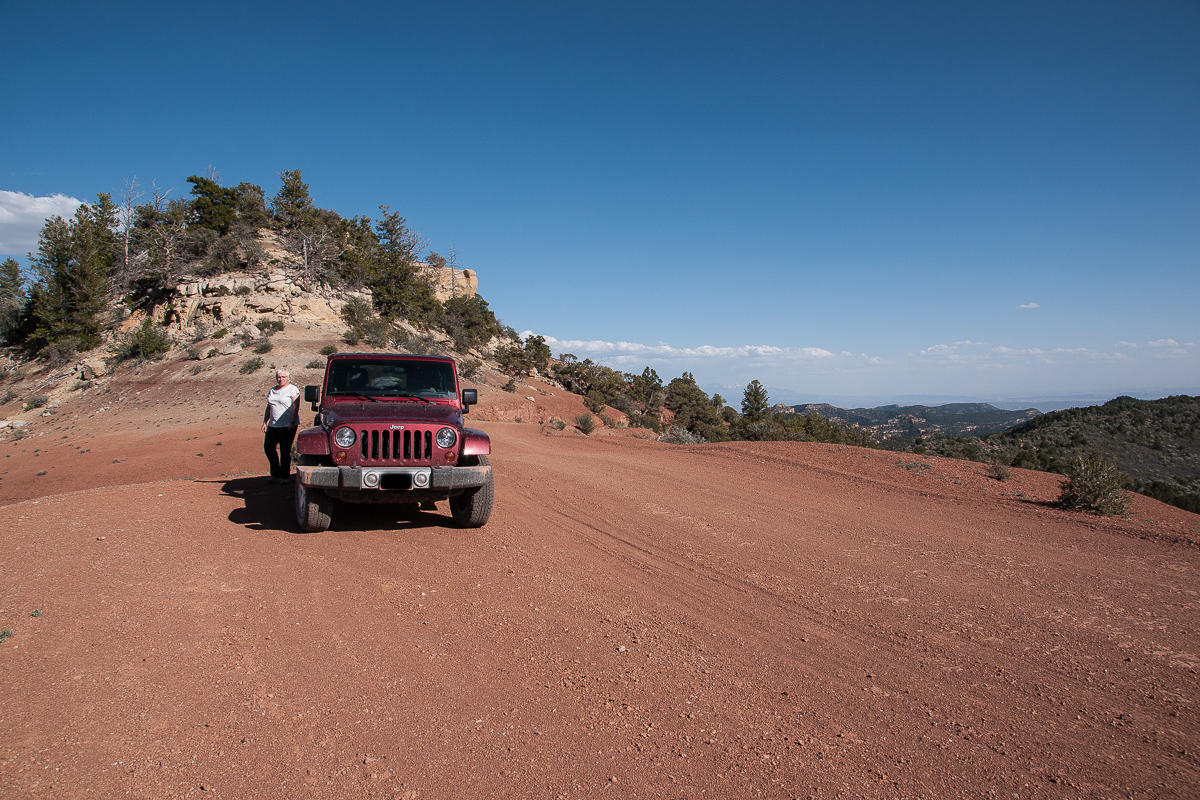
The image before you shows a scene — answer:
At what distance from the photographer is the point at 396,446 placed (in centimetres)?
621

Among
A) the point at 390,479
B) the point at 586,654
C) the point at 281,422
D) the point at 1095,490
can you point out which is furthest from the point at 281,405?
the point at 1095,490

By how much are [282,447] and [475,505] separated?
403 cm

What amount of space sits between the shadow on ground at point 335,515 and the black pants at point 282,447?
0.31 metres

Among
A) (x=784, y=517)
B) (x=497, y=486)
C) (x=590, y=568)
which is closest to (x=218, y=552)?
(x=590, y=568)

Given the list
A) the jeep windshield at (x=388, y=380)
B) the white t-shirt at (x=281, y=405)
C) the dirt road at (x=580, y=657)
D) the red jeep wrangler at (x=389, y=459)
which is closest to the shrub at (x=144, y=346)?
the dirt road at (x=580, y=657)

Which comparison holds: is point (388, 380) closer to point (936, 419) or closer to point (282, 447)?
point (282, 447)

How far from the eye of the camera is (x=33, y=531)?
6.14 metres

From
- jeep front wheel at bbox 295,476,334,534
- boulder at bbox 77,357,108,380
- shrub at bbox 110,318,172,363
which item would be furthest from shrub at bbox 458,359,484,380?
jeep front wheel at bbox 295,476,334,534

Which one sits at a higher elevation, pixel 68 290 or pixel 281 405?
pixel 68 290

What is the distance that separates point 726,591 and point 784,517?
3.39 m

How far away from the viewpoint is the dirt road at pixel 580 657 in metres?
2.92

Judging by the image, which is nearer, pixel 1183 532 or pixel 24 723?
pixel 24 723

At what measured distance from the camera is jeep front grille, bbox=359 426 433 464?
241 inches

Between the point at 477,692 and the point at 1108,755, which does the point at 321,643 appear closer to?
the point at 477,692
